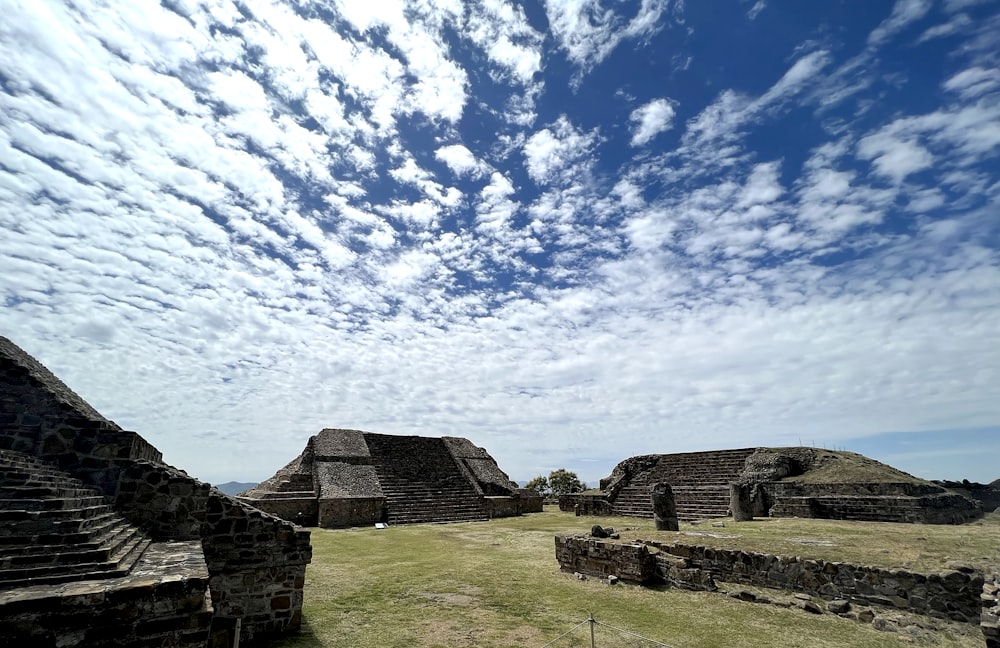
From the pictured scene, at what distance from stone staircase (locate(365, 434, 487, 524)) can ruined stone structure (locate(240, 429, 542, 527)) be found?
5 centimetres

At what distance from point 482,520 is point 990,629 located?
21.8m

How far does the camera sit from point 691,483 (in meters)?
25.1

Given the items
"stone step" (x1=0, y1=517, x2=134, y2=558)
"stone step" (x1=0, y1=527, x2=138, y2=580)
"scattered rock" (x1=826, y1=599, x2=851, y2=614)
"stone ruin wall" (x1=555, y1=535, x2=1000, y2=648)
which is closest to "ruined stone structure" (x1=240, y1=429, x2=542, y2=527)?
"stone ruin wall" (x1=555, y1=535, x2=1000, y2=648)

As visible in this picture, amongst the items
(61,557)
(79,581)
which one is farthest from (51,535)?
(79,581)

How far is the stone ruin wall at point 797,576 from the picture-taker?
252 inches

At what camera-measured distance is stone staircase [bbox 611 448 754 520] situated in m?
21.9

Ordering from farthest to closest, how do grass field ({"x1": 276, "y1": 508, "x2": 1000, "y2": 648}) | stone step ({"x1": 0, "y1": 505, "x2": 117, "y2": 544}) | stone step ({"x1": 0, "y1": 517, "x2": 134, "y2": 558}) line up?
grass field ({"x1": 276, "y1": 508, "x2": 1000, "y2": 648}) → stone step ({"x1": 0, "y1": 505, "x2": 117, "y2": 544}) → stone step ({"x1": 0, "y1": 517, "x2": 134, "y2": 558})

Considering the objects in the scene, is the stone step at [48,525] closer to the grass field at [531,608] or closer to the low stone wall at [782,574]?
the grass field at [531,608]

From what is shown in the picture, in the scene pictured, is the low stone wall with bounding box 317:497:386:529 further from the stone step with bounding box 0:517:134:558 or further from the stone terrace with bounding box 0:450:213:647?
the stone step with bounding box 0:517:134:558

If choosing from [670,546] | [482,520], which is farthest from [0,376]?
[482,520]

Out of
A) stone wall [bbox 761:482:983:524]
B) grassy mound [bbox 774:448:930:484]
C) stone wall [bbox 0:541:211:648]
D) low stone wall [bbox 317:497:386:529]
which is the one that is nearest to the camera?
stone wall [bbox 0:541:211:648]

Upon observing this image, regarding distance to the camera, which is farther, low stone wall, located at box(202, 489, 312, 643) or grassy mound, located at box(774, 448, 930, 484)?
grassy mound, located at box(774, 448, 930, 484)

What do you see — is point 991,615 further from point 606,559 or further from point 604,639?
point 606,559

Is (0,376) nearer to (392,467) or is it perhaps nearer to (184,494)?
(184,494)
